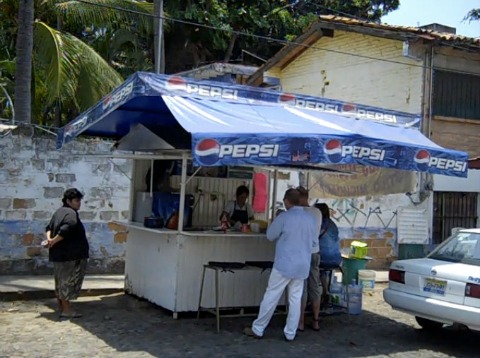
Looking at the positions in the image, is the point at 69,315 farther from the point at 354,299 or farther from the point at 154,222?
the point at 354,299

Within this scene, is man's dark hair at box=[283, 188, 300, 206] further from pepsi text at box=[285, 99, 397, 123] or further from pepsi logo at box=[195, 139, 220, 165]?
pepsi text at box=[285, 99, 397, 123]

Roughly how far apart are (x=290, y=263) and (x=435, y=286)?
1.77 meters

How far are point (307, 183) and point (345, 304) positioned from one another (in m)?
2.42

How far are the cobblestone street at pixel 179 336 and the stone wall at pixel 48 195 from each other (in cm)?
148

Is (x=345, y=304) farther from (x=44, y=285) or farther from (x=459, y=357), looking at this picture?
(x=44, y=285)

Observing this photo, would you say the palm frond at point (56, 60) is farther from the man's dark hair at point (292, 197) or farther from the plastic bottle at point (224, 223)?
the man's dark hair at point (292, 197)

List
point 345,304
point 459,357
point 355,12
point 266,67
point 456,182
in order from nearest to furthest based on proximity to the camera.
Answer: point 459,357, point 345,304, point 456,182, point 266,67, point 355,12

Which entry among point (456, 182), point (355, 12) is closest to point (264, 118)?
point (456, 182)

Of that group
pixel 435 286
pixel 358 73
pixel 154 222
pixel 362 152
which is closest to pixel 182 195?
pixel 154 222

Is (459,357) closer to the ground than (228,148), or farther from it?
closer to the ground

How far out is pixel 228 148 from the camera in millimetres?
6645

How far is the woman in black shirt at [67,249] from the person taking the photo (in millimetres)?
7935

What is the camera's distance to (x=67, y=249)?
799cm

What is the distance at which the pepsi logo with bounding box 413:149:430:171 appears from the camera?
8.02 metres
